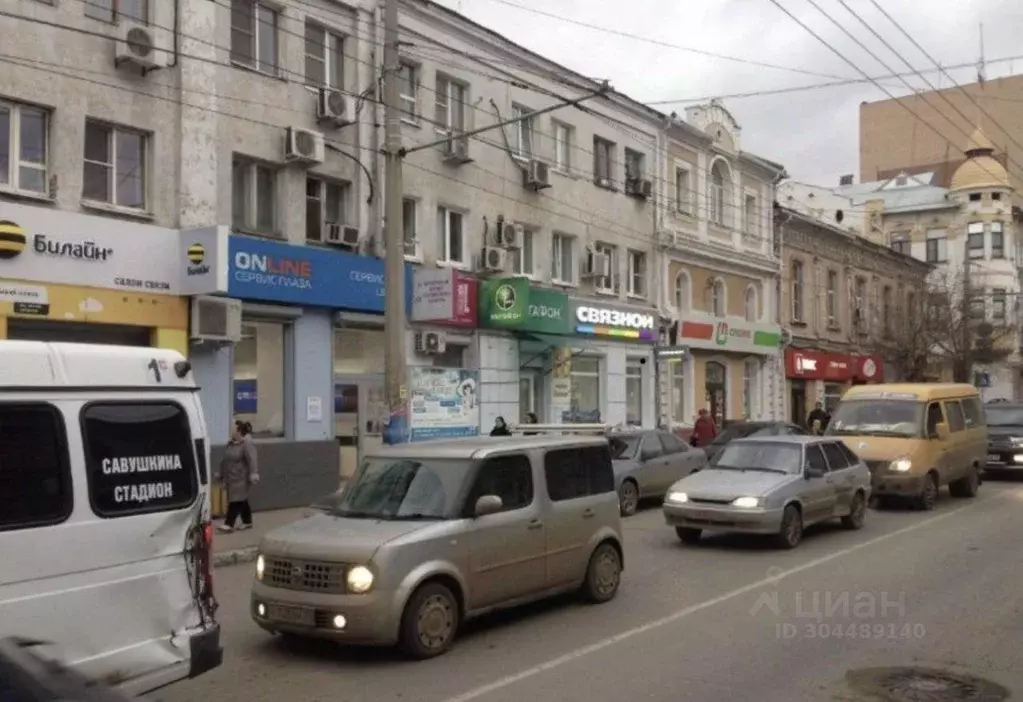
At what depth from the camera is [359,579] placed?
7.70 metres

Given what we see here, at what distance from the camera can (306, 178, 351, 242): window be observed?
64.3 feet

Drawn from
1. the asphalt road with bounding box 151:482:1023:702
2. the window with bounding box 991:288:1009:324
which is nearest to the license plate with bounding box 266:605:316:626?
the asphalt road with bounding box 151:482:1023:702

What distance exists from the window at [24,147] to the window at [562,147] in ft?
44.9

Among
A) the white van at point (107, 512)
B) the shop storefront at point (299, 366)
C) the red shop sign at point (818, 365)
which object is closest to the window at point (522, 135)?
the shop storefront at point (299, 366)

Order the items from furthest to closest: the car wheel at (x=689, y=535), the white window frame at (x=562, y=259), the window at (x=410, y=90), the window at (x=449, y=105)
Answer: the white window frame at (x=562, y=259)
the window at (x=449, y=105)
the window at (x=410, y=90)
the car wheel at (x=689, y=535)

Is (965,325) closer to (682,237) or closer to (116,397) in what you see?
(682,237)

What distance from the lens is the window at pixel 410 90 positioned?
21531 mm

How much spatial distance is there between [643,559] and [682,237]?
19.4 meters

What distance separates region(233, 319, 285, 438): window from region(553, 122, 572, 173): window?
10315 mm

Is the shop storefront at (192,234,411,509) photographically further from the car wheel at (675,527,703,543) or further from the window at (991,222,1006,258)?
the window at (991,222,1006,258)

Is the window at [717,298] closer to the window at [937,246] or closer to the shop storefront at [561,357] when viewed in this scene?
the shop storefront at [561,357]

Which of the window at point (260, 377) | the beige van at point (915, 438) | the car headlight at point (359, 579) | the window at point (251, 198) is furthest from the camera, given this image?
the window at point (251, 198)

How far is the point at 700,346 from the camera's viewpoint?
104 ft

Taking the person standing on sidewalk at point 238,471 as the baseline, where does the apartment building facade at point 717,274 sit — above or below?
above
